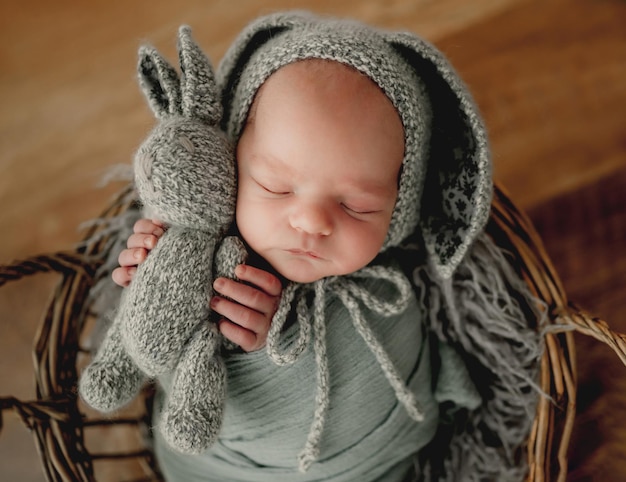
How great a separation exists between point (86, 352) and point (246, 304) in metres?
0.40

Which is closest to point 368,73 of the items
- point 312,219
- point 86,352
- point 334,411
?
point 312,219

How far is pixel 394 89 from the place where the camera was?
864 millimetres

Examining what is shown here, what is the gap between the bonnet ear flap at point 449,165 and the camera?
0.92 metres

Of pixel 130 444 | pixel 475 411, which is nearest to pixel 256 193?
pixel 475 411

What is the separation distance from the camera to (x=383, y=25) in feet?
5.70

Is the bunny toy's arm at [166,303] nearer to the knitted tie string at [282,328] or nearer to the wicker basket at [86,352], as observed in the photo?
the knitted tie string at [282,328]

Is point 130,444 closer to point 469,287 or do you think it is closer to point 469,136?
point 469,287

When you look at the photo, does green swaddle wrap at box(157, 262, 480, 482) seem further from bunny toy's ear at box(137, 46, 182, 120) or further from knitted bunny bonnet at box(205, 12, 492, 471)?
bunny toy's ear at box(137, 46, 182, 120)

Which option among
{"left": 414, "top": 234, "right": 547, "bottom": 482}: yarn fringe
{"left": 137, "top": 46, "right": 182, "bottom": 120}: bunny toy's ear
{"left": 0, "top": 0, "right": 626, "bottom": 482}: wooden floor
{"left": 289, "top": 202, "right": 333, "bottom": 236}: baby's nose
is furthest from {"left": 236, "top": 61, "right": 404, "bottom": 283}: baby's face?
{"left": 0, "top": 0, "right": 626, "bottom": 482}: wooden floor

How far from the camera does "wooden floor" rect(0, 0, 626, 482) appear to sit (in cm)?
147

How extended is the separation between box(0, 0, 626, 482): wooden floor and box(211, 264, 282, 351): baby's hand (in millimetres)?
677

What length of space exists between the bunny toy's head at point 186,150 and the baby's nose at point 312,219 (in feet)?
0.35

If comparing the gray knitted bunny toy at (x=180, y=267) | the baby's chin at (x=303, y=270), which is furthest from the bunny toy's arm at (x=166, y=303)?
the baby's chin at (x=303, y=270)

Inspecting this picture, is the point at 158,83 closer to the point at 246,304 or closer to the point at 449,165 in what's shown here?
the point at 246,304
